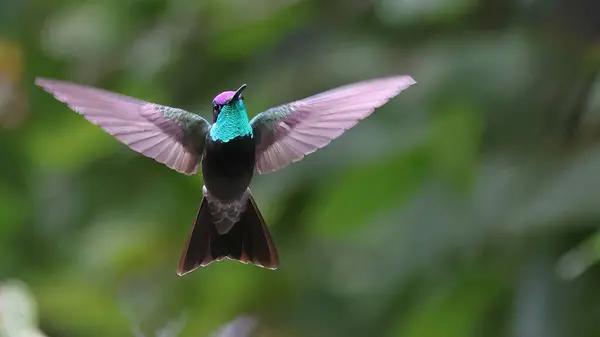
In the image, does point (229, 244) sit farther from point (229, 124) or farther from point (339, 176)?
point (339, 176)

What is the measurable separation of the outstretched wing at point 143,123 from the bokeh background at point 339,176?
12.5 inches

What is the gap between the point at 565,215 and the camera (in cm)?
113

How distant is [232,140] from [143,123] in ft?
0.20

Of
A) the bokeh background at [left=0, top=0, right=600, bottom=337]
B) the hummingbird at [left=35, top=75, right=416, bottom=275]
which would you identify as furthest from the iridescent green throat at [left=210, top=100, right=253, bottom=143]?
the bokeh background at [left=0, top=0, right=600, bottom=337]

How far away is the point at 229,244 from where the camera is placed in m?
0.60

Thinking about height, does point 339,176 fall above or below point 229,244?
below

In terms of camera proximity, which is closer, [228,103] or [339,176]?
[228,103]

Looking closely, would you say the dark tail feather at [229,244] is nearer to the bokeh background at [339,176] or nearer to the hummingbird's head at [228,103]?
the hummingbird's head at [228,103]

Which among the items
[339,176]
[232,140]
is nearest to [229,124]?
[232,140]

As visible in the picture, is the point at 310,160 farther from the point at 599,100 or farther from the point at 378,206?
the point at 599,100

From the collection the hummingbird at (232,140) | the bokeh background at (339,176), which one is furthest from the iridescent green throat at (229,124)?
the bokeh background at (339,176)

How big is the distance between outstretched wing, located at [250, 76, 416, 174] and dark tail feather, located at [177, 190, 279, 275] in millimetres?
46

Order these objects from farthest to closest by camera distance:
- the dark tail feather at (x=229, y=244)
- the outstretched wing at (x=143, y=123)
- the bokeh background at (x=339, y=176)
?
1. the bokeh background at (x=339, y=176)
2. the dark tail feather at (x=229, y=244)
3. the outstretched wing at (x=143, y=123)

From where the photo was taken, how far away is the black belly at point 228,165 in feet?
1.81
